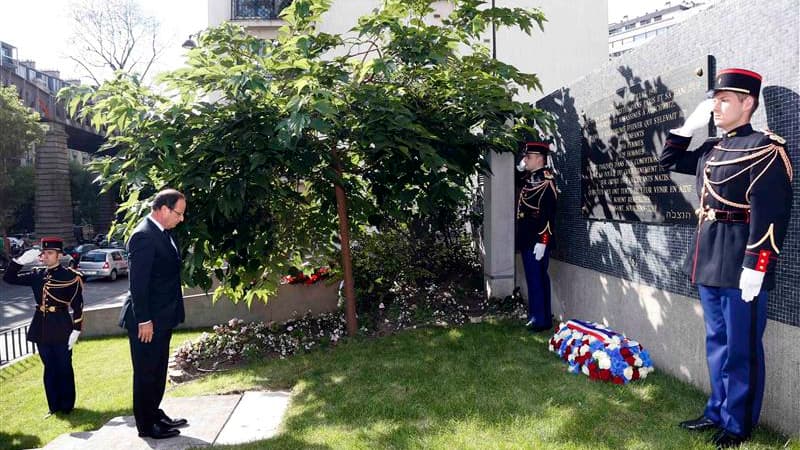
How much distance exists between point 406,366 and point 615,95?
3531 mm

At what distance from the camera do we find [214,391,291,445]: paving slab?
444 centimetres

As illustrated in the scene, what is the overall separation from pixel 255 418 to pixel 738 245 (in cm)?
400

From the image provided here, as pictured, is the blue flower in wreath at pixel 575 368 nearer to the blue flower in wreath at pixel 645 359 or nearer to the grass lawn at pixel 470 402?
the grass lawn at pixel 470 402

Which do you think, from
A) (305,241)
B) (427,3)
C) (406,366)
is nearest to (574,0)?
(427,3)

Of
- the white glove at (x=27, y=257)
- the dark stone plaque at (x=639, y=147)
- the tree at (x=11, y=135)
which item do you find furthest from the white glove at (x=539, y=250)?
the tree at (x=11, y=135)

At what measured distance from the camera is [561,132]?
713cm

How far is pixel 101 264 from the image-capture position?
90.4 feet

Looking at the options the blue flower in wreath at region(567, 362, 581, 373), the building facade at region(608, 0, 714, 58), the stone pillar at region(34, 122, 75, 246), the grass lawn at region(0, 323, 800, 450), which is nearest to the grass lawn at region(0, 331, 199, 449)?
the grass lawn at region(0, 323, 800, 450)

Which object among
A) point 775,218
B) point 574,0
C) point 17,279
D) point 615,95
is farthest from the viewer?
point 574,0

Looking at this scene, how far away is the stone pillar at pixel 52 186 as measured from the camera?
34688 millimetres

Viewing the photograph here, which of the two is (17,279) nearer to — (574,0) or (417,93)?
(417,93)

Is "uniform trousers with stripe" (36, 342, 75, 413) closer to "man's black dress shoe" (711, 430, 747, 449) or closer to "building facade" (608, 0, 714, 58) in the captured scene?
"man's black dress shoe" (711, 430, 747, 449)

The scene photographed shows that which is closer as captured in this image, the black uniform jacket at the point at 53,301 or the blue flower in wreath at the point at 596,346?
the blue flower in wreath at the point at 596,346

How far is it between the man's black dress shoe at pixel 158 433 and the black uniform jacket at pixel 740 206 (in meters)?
4.12
